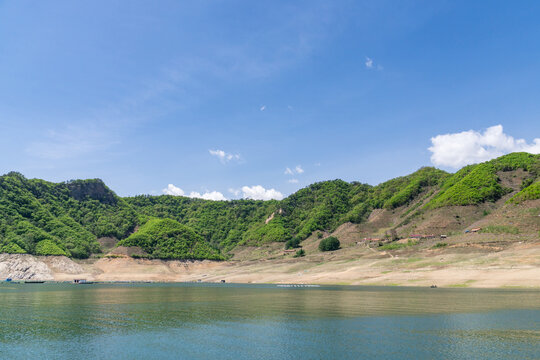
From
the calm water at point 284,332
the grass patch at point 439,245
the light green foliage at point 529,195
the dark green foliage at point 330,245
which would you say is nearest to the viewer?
the calm water at point 284,332

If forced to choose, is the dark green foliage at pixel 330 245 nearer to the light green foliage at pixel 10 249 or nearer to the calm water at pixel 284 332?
the calm water at pixel 284 332

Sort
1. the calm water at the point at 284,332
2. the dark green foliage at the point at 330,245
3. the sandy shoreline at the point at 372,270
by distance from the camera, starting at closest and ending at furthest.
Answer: the calm water at the point at 284,332, the sandy shoreline at the point at 372,270, the dark green foliage at the point at 330,245

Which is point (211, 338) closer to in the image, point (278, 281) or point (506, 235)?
point (278, 281)

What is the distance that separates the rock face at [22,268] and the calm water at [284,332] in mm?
142061

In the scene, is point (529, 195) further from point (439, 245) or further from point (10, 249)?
point (10, 249)

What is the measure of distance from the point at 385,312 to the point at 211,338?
26369 mm

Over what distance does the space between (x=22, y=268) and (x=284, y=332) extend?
18556 centimetres

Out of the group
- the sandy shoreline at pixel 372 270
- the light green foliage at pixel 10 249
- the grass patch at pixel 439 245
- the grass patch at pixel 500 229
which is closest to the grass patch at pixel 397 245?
the sandy shoreline at pixel 372 270

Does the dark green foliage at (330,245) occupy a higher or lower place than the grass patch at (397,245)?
higher

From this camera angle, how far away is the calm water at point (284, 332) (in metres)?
33.3

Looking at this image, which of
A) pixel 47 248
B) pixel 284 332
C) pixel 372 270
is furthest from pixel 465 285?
pixel 47 248

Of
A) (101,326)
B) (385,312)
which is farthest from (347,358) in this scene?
(101,326)

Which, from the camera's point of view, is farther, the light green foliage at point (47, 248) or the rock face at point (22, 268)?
the light green foliage at point (47, 248)

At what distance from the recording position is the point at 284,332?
42.5m
